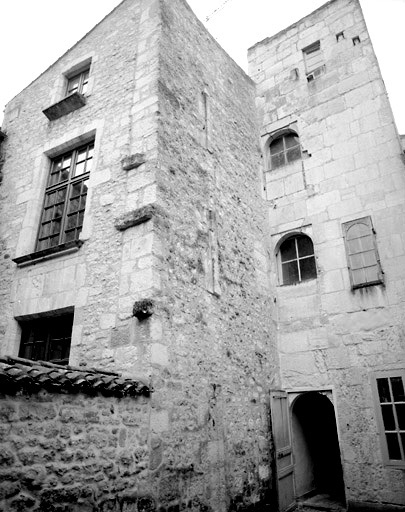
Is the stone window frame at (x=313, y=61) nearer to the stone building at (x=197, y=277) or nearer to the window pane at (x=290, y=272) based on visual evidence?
the stone building at (x=197, y=277)

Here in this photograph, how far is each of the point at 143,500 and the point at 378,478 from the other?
3.53m

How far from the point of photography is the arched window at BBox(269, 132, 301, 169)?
25.9 ft

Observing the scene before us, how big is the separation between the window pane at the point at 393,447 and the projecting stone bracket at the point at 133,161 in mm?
5142

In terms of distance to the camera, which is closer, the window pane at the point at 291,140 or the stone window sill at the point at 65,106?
the stone window sill at the point at 65,106

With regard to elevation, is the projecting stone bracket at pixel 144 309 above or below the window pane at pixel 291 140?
below

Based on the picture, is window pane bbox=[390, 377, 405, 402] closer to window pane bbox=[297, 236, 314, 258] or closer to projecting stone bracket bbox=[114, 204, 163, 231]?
window pane bbox=[297, 236, 314, 258]

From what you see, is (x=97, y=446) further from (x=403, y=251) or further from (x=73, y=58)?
(x=73, y=58)

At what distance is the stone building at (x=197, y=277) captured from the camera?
144 inches

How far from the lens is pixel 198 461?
14.5 feet

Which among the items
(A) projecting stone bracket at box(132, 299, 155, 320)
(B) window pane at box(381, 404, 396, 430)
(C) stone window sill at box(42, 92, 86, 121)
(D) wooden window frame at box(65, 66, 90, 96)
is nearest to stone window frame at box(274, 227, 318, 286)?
(B) window pane at box(381, 404, 396, 430)

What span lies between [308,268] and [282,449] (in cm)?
302

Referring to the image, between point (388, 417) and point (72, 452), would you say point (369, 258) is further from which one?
point (72, 452)

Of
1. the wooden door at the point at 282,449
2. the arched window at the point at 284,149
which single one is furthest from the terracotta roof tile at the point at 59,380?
the arched window at the point at 284,149

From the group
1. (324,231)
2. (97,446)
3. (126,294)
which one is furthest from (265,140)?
(97,446)
